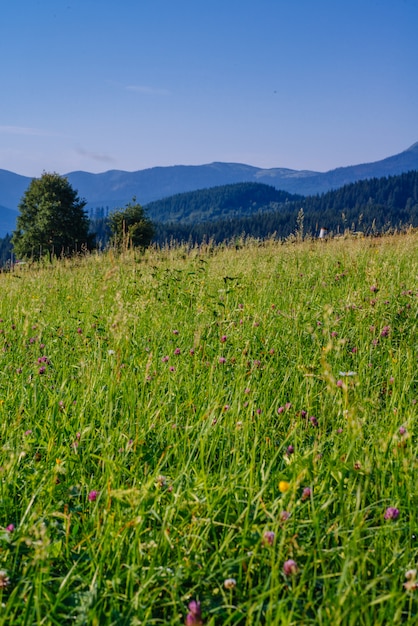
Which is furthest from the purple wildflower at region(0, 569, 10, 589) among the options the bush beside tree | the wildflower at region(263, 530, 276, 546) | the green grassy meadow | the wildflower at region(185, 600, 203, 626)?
the bush beside tree

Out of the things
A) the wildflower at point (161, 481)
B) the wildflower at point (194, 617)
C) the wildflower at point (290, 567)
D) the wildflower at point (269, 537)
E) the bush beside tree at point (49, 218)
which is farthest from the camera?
the bush beside tree at point (49, 218)

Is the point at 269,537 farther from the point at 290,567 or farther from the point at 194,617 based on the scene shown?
the point at 194,617

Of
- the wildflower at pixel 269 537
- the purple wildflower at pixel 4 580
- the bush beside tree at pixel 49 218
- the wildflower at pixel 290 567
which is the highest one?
the bush beside tree at pixel 49 218

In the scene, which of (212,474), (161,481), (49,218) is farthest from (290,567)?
(49,218)

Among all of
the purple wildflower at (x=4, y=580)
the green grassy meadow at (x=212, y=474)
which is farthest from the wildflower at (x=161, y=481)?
the purple wildflower at (x=4, y=580)

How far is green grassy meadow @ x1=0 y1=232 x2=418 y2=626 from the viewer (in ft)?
5.53

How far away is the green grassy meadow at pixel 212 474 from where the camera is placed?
169 centimetres

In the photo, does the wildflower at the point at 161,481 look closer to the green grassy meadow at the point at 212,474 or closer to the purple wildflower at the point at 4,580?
the green grassy meadow at the point at 212,474

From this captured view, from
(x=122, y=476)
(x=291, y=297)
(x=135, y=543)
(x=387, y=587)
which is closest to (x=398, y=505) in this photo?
(x=387, y=587)

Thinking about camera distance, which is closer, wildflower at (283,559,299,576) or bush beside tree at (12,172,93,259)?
wildflower at (283,559,299,576)

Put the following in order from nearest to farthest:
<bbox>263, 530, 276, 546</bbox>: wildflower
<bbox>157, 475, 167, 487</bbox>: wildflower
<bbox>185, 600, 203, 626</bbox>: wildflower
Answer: <bbox>185, 600, 203, 626</bbox>: wildflower < <bbox>263, 530, 276, 546</bbox>: wildflower < <bbox>157, 475, 167, 487</bbox>: wildflower

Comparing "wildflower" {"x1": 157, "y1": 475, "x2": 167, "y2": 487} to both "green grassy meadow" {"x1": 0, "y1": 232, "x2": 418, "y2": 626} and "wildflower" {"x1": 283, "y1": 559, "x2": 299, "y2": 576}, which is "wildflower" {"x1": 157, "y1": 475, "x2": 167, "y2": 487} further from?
"wildflower" {"x1": 283, "y1": 559, "x2": 299, "y2": 576}

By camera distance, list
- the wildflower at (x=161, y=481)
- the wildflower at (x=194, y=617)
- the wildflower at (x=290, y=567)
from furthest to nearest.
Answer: the wildflower at (x=161, y=481)
the wildflower at (x=290, y=567)
the wildflower at (x=194, y=617)

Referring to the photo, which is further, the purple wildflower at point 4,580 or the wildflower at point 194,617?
the purple wildflower at point 4,580
